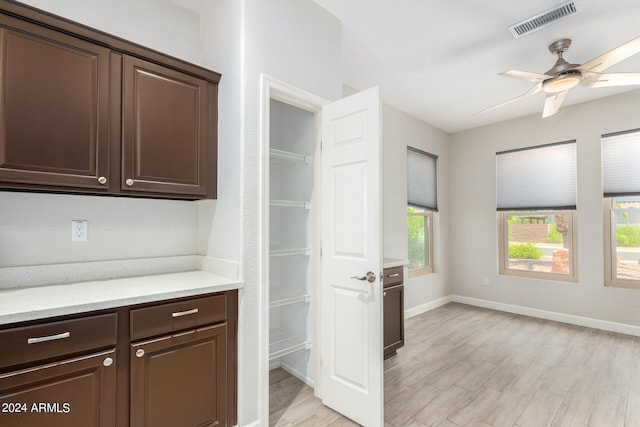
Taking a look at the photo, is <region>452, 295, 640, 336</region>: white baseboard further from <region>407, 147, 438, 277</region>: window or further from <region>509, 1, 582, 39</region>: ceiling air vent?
<region>509, 1, 582, 39</region>: ceiling air vent

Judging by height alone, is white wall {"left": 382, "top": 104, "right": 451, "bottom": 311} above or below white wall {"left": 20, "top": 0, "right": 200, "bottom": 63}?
below

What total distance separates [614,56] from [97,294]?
3.62 metres

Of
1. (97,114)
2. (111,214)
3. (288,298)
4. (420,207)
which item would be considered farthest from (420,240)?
(97,114)

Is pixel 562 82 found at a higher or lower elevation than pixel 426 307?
higher

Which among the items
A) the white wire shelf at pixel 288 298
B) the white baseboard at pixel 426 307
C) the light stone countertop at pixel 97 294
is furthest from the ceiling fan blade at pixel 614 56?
the white baseboard at pixel 426 307

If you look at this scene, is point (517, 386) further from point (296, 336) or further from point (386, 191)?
point (386, 191)

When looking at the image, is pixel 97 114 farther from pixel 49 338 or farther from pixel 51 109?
pixel 49 338

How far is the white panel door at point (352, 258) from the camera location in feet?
6.63

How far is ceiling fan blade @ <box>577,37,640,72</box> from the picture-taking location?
6.85 ft

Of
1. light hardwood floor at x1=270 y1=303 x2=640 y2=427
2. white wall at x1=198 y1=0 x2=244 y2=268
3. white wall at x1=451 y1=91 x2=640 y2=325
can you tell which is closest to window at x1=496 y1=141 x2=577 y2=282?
white wall at x1=451 y1=91 x2=640 y2=325

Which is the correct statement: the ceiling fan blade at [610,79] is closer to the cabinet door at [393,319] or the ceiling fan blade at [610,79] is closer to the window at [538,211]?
the window at [538,211]

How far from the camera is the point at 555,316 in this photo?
4.43m

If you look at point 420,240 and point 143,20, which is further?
point 420,240

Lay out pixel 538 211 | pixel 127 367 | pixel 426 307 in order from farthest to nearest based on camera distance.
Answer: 1. pixel 426 307
2. pixel 538 211
3. pixel 127 367
